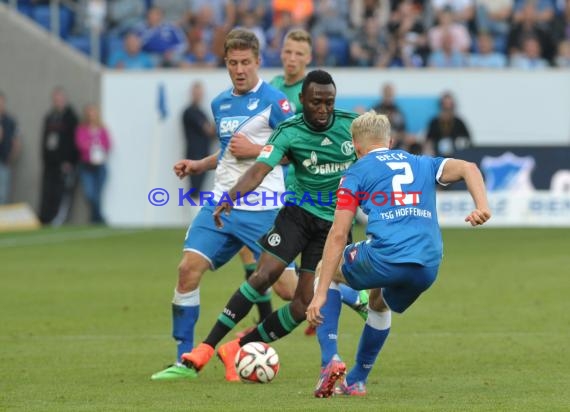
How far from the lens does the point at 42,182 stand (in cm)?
2681

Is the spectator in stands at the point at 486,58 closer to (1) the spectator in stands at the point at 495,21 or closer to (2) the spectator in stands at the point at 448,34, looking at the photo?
(2) the spectator in stands at the point at 448,34

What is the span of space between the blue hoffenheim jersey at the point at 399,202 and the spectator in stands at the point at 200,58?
1899 cm

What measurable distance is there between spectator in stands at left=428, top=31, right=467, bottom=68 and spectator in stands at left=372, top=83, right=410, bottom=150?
1403 mm

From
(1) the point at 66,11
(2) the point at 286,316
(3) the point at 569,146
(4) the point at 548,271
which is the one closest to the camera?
(2) the point at 286,316

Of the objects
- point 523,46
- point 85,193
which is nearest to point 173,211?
point 85,193

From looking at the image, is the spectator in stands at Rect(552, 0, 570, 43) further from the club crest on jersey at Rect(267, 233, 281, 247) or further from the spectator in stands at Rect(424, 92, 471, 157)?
the club crest on jersey at Rect(267, 233, 281, 247)

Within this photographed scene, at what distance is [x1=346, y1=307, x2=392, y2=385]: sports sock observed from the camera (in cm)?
880

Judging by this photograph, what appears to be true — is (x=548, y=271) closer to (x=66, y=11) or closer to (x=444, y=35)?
(x=444, y=35)


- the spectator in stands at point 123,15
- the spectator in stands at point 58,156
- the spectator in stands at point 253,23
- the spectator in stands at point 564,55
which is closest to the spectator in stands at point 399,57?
the spectator in stands at point 253,23

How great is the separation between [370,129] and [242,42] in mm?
2156

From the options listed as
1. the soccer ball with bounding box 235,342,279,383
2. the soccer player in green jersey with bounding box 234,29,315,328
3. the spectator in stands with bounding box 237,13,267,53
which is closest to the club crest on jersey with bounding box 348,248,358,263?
the soccer ball with bounding box 235,342,279,383

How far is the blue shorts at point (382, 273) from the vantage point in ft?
27.3

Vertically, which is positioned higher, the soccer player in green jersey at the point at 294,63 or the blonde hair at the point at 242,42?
the blonde hair at the point at 242,42

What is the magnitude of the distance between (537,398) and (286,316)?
2.02 metres
